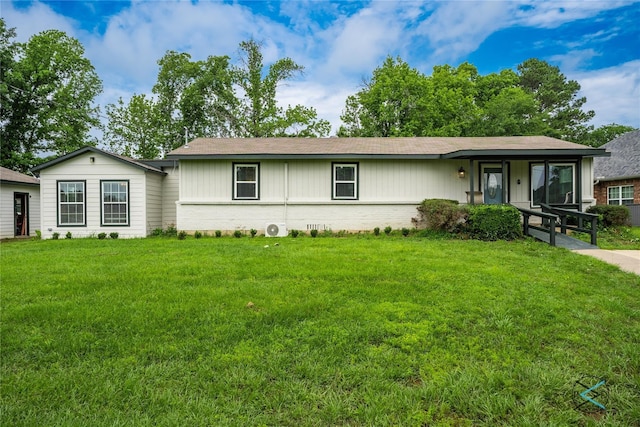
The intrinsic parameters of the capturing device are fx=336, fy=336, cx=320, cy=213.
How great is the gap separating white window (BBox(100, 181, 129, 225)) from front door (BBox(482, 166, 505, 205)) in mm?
12536

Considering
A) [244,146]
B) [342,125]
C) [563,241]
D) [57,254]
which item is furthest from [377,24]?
[342,125]

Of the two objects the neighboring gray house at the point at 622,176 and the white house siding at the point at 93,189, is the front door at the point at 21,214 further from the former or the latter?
the neighboring gray house at the point at 622,176

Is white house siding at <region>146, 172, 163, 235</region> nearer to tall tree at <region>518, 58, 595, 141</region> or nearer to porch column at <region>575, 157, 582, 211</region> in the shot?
porch column at <region>575, 157, 582, 211</region>

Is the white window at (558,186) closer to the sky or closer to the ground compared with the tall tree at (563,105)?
closer to the ground

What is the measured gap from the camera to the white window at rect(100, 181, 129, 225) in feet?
38.4

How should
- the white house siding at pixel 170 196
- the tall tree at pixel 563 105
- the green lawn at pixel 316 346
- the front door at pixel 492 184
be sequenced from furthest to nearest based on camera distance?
1. the tall tree at pixel 563 105
2. the white house siding at pixel 170 196
3. the front door at pixel 492 184
4. the green lawn at pixel 316 346

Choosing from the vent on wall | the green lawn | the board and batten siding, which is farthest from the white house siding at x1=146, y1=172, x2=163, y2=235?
the green lawn

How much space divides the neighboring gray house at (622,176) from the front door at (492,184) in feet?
31.1

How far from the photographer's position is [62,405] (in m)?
2.12

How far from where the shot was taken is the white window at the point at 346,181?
11625mm

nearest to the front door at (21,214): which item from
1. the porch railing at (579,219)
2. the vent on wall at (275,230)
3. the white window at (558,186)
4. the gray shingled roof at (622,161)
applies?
the vent on wall at (275,230)

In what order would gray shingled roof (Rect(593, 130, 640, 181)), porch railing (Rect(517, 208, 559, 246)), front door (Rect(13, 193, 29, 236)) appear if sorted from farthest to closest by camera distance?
gray shingled roof (Rect(593, 130, 640, 181))
front door (Rect(13, 193, 29, 236))
porch railing (Rect(517, 208, 559, 246))

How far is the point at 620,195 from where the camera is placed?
17.5m

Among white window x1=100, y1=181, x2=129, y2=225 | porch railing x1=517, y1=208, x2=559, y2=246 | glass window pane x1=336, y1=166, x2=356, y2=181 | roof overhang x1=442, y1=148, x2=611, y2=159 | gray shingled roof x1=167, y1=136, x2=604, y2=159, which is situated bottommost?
porch railing x1=517, y1=208, x2=559, y2=246
